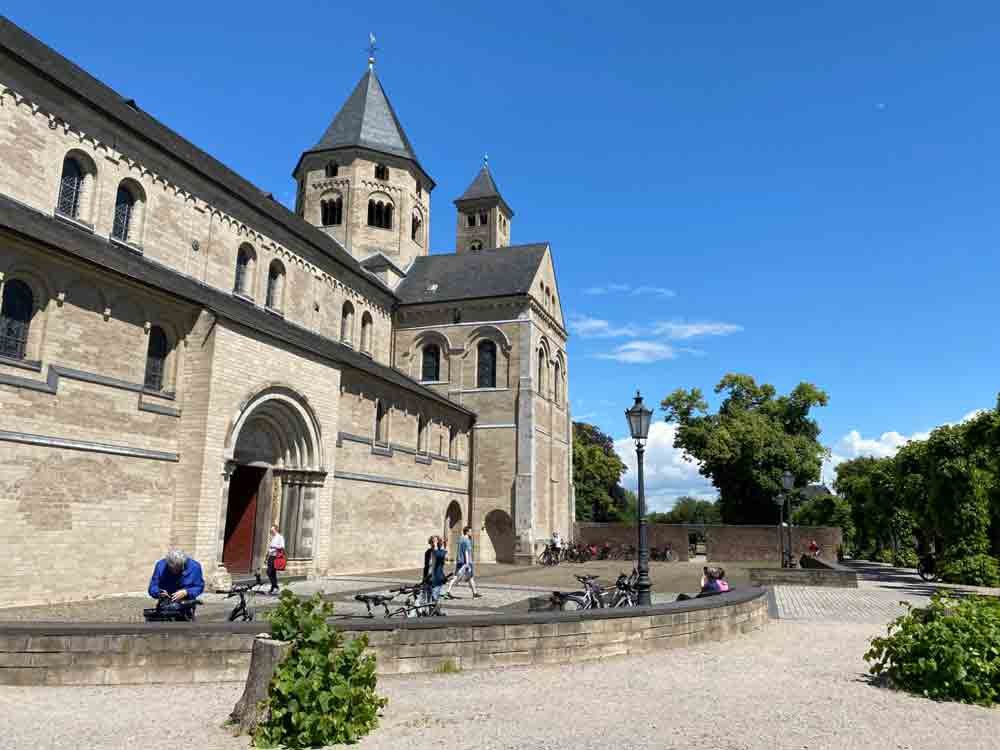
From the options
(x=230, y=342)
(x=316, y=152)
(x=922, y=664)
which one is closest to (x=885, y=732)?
(x=922, y=664)

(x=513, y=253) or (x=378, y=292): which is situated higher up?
(x=513, y=253)

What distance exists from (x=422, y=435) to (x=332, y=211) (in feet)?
52.2

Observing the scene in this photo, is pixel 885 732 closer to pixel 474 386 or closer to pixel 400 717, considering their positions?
pixel 400 717

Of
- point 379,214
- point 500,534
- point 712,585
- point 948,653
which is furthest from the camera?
point 379,214

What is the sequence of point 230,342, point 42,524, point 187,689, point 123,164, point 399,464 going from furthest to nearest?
point 399,464 < point 123,164 < point 230,342 < point 42,524 < point 187,689

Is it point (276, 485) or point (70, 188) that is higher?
point (70, 188)

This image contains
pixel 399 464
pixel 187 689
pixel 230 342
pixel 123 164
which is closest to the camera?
pixel 187 689

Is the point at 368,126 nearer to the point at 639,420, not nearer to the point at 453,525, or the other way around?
the point at 453,525

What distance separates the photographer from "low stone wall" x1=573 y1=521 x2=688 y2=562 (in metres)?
38.8

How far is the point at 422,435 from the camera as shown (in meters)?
29.4

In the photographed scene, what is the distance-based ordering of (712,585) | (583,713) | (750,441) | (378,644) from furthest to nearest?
(750,441), (712,585), (378,644), (583,713)

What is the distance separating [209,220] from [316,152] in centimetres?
1824

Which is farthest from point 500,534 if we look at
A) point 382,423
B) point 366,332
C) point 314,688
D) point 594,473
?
point 594,473

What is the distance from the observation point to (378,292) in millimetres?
34531
